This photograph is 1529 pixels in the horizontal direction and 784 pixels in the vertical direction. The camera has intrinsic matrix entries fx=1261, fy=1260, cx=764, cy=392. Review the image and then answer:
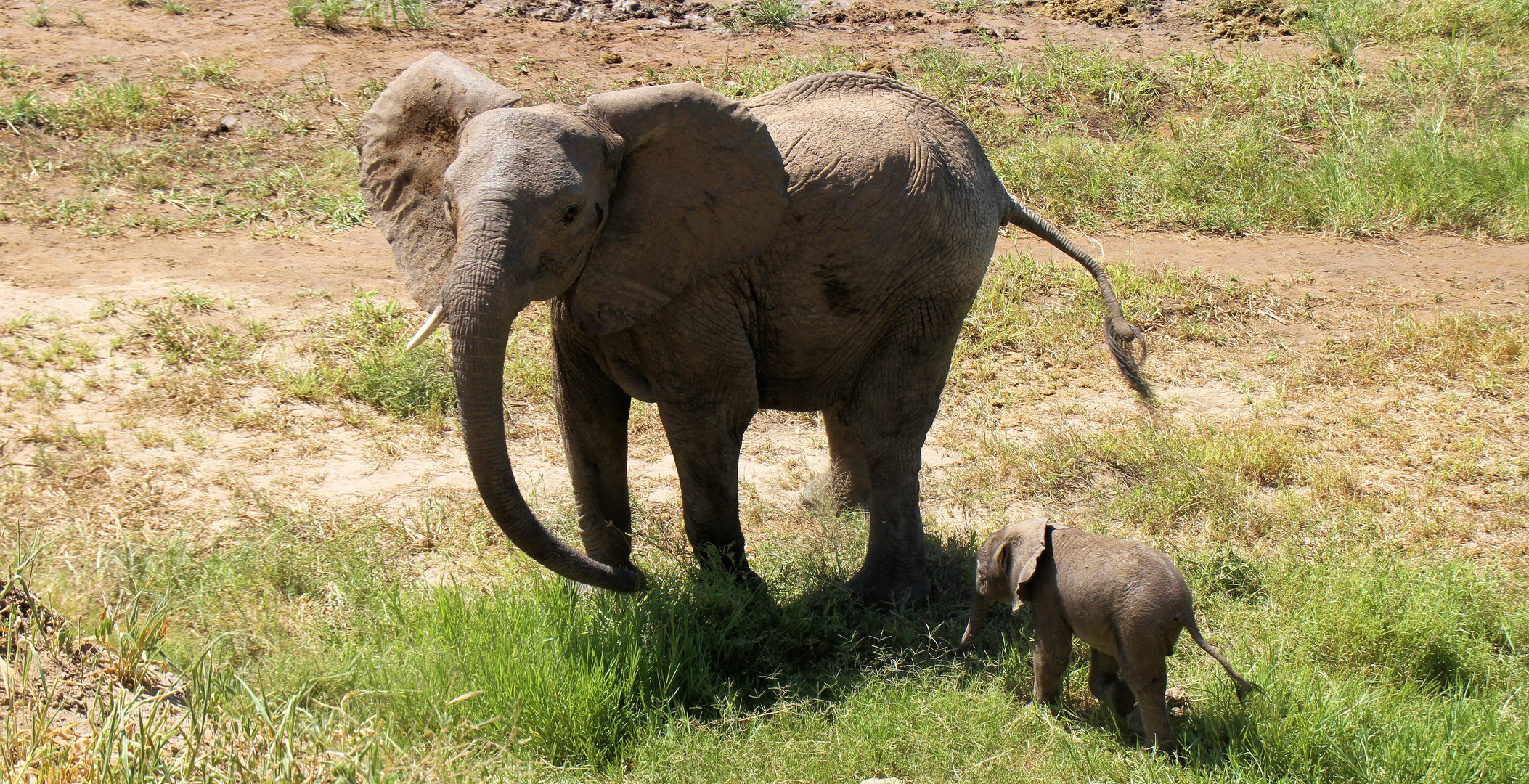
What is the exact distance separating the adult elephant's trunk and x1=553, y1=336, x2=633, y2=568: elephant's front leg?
0.96 m

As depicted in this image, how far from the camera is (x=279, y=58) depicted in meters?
9.76

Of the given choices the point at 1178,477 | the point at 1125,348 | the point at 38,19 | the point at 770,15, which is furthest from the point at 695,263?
the point at 38,19

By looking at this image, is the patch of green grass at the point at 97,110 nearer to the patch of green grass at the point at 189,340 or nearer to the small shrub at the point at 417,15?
the small shrub at the point at 417,15

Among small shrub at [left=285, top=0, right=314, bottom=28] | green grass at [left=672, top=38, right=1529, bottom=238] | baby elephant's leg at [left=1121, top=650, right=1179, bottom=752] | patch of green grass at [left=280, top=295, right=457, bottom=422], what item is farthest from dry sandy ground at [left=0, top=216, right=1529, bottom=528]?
small shrub at [left=285, top=0, right=314, bottom=28]

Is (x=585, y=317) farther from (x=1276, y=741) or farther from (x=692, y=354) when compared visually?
(x=1276, y=741)

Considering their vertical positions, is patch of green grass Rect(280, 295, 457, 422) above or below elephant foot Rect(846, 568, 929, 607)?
above

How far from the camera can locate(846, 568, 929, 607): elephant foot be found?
194 inches

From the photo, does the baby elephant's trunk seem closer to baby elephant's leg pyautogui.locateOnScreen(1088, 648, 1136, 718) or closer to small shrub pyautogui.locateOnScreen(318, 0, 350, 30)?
Answer: baby elephant's leg pyautogui.locateOnScreen(1088, 648, 1136, 718)

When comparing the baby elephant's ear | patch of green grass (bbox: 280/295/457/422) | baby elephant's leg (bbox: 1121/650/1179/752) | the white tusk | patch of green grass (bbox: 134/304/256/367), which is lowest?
patch of green grass (bbox: 280/295/457/422)

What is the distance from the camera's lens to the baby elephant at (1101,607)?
11.8 ft

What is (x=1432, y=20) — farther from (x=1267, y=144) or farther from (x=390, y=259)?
(x=390, y=259)

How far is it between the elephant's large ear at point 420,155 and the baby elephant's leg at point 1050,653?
2.17 metres

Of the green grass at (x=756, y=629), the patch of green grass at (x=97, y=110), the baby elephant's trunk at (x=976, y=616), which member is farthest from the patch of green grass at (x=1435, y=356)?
the patch of green grass at (x=97, y=110)

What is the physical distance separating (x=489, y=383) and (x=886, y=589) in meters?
2.03
